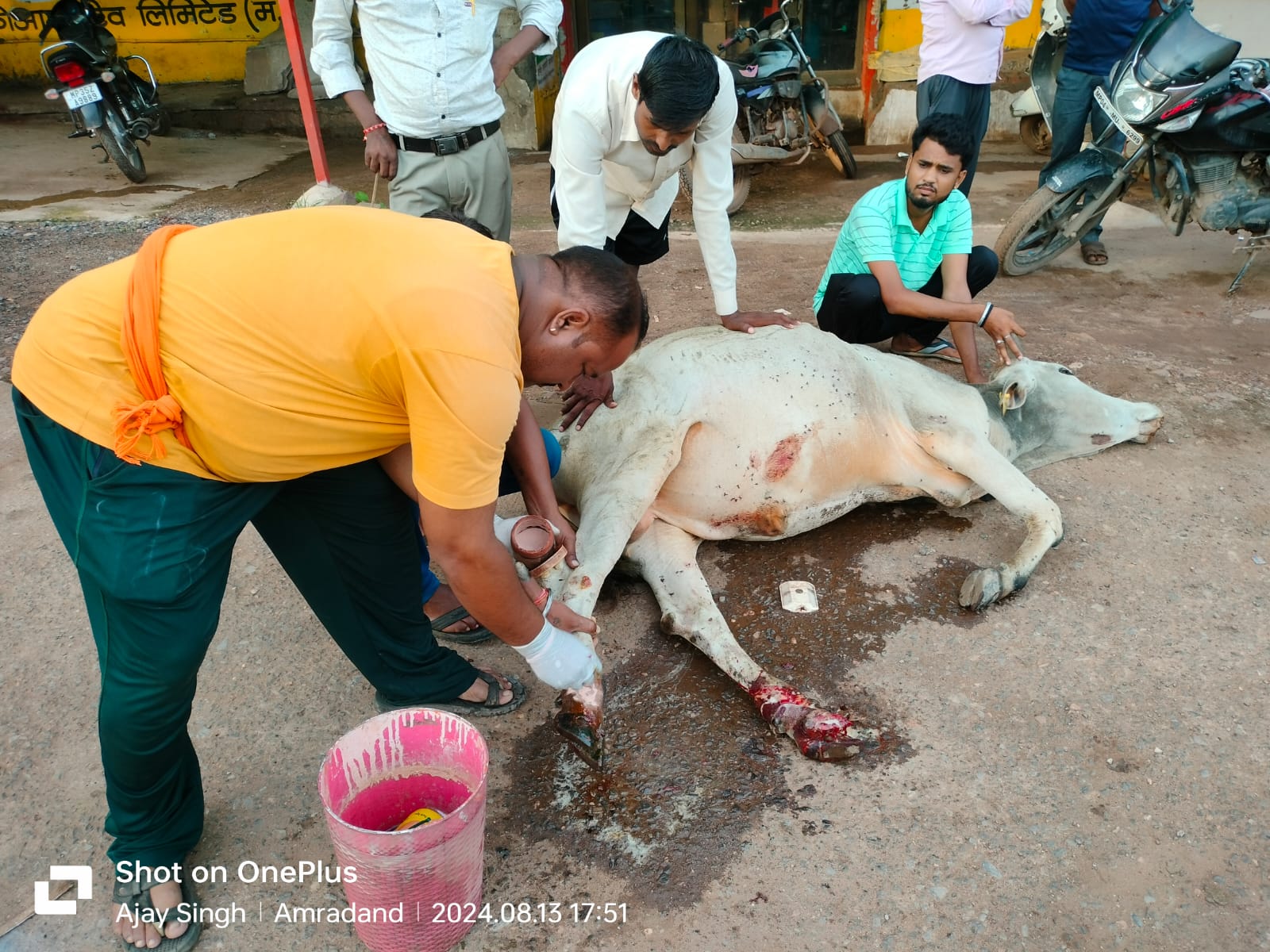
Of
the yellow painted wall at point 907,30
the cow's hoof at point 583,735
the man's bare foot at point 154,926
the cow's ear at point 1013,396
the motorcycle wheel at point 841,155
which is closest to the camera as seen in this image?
the man's bare foot at point 154,926

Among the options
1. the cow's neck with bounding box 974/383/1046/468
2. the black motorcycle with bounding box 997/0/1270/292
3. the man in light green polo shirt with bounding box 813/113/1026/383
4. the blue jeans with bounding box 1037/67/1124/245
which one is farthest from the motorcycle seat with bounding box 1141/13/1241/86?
the cow's neck with bounding box 974/383/1046/468

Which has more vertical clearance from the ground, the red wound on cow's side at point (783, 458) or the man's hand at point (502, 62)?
the man's hand at point (502, 62)

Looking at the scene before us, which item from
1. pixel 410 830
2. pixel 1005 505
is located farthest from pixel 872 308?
pixel 410 830

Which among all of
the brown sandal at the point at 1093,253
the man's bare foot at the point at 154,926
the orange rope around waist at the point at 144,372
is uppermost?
the orange rope around waist at the point at 144,372

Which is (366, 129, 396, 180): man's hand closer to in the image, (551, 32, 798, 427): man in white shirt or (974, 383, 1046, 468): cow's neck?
(551, 32, 798, 427): man in white shirt

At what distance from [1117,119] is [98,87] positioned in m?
7.22

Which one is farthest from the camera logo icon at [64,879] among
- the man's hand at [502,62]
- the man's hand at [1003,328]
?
the man's hand at [1003,328]

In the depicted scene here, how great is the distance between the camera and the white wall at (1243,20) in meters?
7.14

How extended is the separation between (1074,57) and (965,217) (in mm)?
2410

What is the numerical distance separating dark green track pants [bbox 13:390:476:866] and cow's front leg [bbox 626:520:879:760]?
2.78 feet

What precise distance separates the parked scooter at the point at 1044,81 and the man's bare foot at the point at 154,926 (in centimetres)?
594

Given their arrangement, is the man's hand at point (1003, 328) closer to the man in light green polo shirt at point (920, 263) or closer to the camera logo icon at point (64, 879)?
the man in light green polo shirt at point (920, 263)

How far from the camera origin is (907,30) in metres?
7.75

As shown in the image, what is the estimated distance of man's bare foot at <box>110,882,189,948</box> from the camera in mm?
1872
